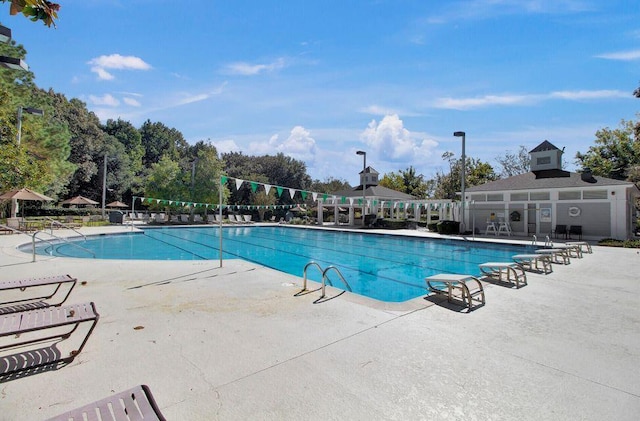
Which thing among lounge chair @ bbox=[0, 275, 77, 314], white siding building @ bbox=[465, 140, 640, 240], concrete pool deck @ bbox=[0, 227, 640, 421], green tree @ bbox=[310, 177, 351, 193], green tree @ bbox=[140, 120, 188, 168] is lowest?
A: concrete pool deck @ bbox=[0, 227, 640, 421]

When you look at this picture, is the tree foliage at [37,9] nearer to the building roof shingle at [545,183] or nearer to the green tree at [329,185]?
the building roof shingle at [545,183]

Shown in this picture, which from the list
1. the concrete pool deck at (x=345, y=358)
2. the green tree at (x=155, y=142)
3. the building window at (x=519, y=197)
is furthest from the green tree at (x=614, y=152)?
the green tree at (x=155, y=142)

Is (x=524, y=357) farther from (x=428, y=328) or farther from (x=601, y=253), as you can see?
(x=601, y=253)

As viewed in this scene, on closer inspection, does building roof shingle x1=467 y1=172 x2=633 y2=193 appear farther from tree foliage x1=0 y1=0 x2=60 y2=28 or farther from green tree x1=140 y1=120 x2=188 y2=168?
green tree x1=140 y1=120 x2=188 y2=168

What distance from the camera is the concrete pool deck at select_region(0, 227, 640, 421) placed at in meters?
2.52

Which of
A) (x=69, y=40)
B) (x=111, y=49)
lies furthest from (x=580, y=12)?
(x=111, y=49)

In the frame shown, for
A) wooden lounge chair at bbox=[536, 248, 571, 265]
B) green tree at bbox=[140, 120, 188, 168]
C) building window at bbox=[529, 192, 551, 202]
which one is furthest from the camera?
green tree at bbox=[140, 120, 188, 168]

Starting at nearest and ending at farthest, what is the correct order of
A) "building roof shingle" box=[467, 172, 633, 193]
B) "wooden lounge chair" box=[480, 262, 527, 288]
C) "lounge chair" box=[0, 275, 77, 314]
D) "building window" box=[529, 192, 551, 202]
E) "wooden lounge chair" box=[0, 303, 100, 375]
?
"wooden lounge chair" box=[0, 303, 100, 375] → "lounge chair" box=[0, 275, 77, 314] → "wooden lounge chair" box=[480, 262, 527, 288] → "building roof shingle" box=[467, 172, 633, 193] → "building window" box=[529, 192, 551, 202]

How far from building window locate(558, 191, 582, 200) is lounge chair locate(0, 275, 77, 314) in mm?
21409

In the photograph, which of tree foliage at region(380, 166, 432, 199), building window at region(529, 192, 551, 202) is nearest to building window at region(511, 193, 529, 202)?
building window at region(529, 192, 551, 202)

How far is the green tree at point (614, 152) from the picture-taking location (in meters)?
28.6

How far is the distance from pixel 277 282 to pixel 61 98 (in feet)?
149

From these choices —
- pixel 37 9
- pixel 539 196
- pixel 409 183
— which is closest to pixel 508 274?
pixel 37 9

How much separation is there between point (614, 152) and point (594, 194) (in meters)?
18.1
